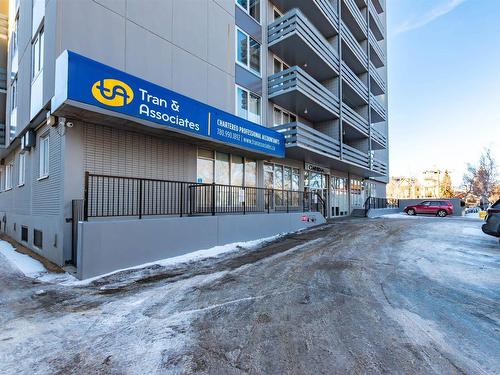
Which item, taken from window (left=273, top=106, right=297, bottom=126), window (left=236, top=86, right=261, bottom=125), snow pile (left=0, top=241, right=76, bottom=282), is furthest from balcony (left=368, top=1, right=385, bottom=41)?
snow pile (left=0, top=241, right=76, bottom=282)

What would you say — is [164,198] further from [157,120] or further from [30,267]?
[30,267]

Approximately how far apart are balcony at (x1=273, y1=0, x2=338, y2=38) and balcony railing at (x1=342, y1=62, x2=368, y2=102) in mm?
2479

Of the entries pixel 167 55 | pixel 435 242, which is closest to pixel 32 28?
pixel 167 55

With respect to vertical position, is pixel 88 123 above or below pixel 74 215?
above

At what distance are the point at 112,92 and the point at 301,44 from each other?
11.4 metres

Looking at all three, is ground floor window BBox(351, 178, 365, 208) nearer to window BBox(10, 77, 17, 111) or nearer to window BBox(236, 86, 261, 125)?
window BBox(236, 86, 261, 125)

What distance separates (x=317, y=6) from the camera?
16.6m

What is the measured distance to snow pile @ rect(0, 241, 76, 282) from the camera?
668cm

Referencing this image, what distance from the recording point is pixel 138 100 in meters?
7.92

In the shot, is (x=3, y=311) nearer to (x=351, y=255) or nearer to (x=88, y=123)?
(x=88, y=123)

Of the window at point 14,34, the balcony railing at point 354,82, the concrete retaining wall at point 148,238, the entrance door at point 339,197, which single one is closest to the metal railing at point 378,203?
the entrance door at point 339,197

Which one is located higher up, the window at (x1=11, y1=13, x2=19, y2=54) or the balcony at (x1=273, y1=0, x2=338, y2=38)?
the balcony at (x1=273, y1=0, x2=338, y2=38)

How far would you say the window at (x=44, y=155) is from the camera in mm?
9219

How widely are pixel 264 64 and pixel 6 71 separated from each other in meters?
14.1
